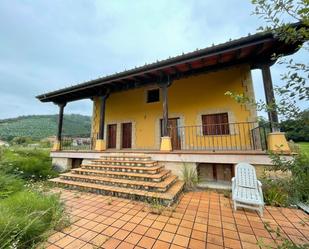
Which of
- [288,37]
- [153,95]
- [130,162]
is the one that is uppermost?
[153,95]

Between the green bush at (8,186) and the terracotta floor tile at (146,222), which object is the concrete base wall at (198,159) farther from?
the green bush at (8,186)

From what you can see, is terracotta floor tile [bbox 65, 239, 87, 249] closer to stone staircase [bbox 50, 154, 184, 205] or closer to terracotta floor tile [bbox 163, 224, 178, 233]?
terracotta floor tile [bbox 163, 224, 178, 233]

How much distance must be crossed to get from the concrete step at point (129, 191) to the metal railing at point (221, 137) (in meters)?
2.73

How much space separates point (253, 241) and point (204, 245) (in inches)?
30.9

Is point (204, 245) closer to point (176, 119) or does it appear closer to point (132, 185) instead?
point (132, 185)

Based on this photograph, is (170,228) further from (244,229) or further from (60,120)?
(60,120)

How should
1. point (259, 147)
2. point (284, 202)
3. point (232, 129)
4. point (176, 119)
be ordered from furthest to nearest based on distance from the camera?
point (176, 119)
point (232, 129)
point (259, 147)
point (284, 202)

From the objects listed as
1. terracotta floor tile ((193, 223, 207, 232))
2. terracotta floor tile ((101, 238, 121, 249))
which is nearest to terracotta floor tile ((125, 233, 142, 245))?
terracotta floor tile ((101, 238, 121, 249))

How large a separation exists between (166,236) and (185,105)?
623 cm

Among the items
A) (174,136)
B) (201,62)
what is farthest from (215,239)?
(174,136)

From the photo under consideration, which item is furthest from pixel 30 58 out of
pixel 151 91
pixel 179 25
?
pixel 151 91

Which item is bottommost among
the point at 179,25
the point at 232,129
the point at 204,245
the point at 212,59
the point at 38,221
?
the point at 204,245

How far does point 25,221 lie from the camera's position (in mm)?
2186

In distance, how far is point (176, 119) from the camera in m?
8.06
